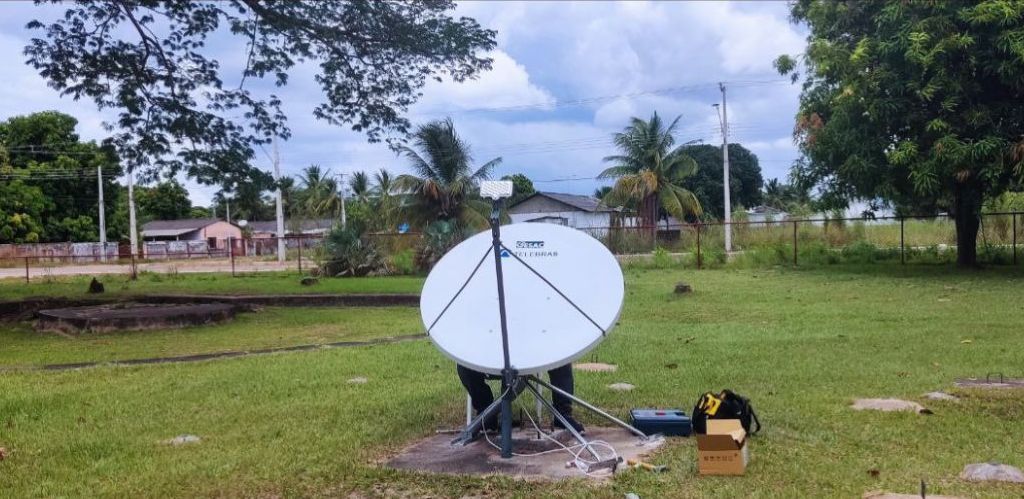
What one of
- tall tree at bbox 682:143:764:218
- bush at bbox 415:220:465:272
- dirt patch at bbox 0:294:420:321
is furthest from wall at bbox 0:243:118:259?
tall tree at bbox 682:143:764:218

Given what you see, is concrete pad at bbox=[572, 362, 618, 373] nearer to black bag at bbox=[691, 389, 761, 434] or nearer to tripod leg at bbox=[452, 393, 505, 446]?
tripod leg at bbox=[452, 393, 505, 446]

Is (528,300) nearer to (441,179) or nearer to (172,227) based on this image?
(441,179)

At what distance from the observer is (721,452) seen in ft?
14.8

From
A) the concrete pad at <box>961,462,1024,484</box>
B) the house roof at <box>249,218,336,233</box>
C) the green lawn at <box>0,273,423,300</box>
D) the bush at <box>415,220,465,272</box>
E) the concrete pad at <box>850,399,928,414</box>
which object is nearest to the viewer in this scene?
the concrete pad at <box>961,462,1024,484</box>

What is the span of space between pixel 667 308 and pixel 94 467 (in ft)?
32.3

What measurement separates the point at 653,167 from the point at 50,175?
119 feet

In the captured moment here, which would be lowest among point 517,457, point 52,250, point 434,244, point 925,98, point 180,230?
point 517,457

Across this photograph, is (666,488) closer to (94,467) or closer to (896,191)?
(94,467)

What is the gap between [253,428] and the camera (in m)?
6.04

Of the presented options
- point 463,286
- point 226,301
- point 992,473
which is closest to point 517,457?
point 463,286

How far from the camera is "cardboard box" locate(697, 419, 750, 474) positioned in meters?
4.48

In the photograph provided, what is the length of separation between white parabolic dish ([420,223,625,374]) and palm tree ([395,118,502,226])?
2430cm

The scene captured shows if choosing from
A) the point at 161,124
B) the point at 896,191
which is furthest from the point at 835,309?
the point at 161,124

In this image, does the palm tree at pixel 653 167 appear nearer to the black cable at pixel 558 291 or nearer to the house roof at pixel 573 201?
the house roof at pixel 573 201
